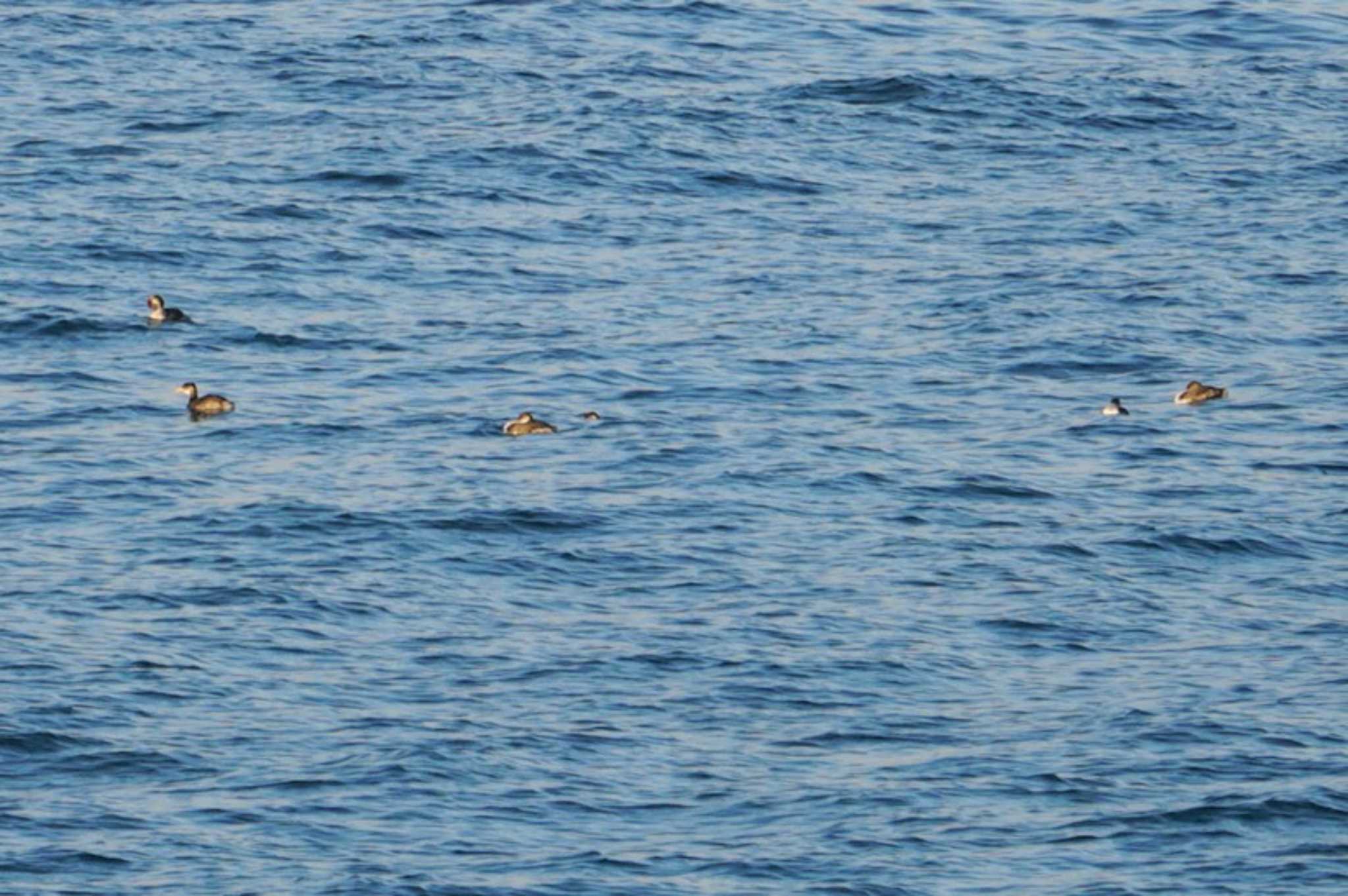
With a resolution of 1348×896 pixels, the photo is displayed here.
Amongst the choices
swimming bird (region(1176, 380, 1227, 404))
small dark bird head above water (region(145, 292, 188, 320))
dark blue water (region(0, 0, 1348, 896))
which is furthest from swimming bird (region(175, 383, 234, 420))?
swimming bird (region(1176, 380, 1227, 404))

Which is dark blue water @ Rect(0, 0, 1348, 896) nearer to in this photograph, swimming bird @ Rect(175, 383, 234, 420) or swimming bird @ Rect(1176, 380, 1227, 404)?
swimming bird @ Rect(1176, 380, 1227, 404)

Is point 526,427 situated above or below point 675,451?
above

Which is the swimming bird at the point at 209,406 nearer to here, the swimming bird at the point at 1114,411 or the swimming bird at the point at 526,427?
the swimming bird at the point at 526,427

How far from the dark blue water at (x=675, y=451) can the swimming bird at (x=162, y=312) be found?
21 cm

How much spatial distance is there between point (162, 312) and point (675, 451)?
8690 mm

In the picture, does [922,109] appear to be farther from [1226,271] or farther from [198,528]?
[198,528]

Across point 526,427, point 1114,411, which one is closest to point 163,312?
point 526,427

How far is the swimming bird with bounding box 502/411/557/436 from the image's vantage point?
41.1 metres

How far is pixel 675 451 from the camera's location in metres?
40.9

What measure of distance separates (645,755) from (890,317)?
16478 mm

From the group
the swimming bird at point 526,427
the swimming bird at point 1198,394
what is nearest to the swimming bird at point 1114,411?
the swimming bird at point 1198,394

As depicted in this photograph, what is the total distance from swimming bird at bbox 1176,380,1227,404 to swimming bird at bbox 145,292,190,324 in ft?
45.2

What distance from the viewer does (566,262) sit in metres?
48.9

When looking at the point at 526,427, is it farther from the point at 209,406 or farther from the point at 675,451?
the point at 209,406
